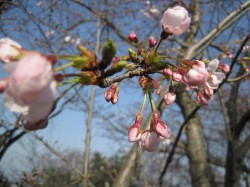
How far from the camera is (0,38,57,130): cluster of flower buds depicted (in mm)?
521

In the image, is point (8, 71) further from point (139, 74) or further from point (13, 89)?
point (139, 74)

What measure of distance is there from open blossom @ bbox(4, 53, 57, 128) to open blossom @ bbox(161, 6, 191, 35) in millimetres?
426

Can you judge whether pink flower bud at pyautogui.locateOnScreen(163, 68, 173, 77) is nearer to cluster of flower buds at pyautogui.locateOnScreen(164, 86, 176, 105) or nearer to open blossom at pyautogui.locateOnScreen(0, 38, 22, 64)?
cluster of flower buds at pyautogui.locateOnScreen(164, 86, 176, 105)

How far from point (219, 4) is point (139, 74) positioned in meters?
2.64

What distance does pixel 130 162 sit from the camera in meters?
2.54

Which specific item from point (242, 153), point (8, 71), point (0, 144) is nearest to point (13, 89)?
point (8, 71)

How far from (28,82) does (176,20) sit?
0.49 m

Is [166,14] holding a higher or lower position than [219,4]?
lower

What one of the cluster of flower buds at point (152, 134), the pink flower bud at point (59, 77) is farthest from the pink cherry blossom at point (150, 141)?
the pink flower bud at point (59, 77)

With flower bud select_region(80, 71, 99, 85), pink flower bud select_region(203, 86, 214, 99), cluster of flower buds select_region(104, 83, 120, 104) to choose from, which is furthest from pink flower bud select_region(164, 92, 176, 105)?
flower bud select_region(80, 71, 99, 85)

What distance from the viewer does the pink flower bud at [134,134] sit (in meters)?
0.94

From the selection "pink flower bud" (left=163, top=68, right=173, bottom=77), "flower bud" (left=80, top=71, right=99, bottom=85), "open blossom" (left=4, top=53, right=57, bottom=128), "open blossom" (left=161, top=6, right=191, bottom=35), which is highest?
"open blossom" (left=161, top=6, right=191, bottom=35)

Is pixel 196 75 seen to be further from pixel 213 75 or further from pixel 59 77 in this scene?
pixel 59 77

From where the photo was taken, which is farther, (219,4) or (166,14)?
(219,4)
